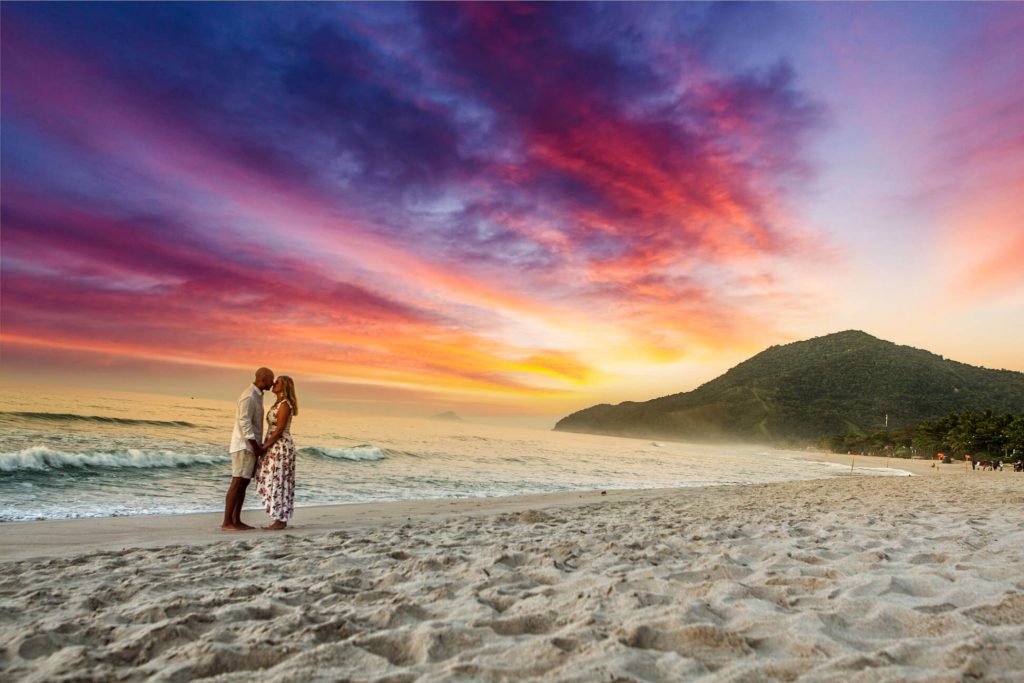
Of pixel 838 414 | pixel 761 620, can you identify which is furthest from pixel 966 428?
pixel 761 620

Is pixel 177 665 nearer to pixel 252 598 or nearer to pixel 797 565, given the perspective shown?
pixel 252 598

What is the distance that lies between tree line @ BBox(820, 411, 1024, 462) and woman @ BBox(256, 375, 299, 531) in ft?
184

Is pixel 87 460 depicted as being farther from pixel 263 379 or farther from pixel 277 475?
pixel 263 379

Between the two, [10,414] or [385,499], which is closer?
[385,499]

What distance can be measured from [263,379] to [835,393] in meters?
131

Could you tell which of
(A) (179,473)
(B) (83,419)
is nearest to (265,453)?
(A) (179,473)

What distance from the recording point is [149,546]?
258 inches

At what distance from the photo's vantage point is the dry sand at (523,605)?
116 inches

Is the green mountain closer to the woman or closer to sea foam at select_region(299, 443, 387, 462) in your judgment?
sea foam at select_region(299, 443, 387, 462)

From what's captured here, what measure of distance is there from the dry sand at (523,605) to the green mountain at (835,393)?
342 ft

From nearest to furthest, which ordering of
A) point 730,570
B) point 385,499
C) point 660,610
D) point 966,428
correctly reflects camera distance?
point 660,610
point 730,570
point 385,499
point 966,428

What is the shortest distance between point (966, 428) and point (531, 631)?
7100 centimetres

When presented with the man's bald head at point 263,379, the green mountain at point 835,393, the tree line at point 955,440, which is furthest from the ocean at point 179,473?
the green mountain at point 835,393

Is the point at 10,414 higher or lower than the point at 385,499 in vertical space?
higher
